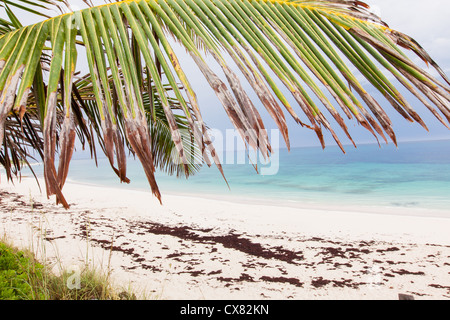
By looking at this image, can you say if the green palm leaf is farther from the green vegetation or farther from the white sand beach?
the green vegetation

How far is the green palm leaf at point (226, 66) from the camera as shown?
615 mm

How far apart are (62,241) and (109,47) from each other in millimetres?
4519

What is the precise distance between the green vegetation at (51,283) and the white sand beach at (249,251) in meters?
0.19

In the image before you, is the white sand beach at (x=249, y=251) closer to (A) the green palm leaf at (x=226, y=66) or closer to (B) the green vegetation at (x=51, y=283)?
(B) the green vegetation at (x=51, y=283)

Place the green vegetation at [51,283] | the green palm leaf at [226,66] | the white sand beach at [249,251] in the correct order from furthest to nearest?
1. the white sand beach at [249,251]
2. the green vegetation at [51,283]
3. the green palm leaf at [226,66]

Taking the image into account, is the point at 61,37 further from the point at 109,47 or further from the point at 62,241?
the point at 62,241

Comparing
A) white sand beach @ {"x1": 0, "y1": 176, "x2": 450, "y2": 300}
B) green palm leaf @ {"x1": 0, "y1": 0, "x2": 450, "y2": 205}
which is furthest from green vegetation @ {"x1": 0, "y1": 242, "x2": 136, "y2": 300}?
green palm leaf @ {"x1": 0, "y1": 0, "x2": 450, "y2": 205}

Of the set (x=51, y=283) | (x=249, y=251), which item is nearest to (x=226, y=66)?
(x=51, y=283)

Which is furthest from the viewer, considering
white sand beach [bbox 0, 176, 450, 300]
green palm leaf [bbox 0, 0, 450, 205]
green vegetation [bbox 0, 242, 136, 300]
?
white sand beach [bbox 0, 176, 450, 300]

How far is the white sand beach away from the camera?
3219 mm

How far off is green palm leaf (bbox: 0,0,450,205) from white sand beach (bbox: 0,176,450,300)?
173cm

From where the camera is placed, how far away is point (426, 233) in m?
5.70

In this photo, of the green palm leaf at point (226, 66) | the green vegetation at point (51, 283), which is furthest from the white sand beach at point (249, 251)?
the green palm leaf at point (226, 66)
